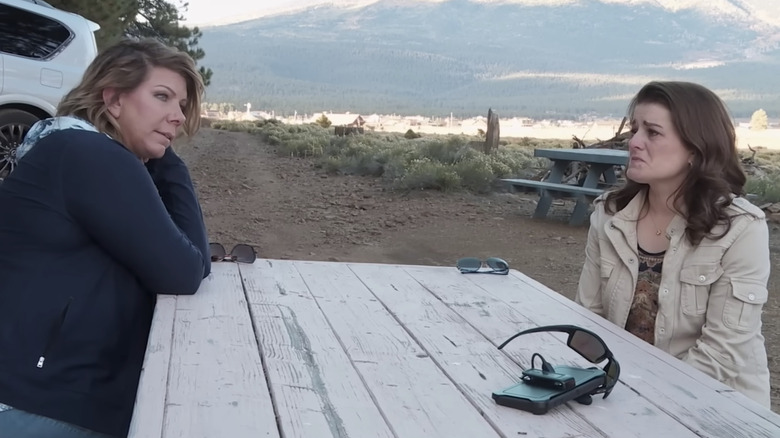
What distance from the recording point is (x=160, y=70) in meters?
2.39

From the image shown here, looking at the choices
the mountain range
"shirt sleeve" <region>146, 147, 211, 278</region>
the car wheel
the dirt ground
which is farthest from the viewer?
the mountain range

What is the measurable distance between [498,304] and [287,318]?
24.5 inches

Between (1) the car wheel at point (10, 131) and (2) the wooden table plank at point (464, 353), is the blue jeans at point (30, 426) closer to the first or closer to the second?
(2) the wooden table plank at point (464, 353)

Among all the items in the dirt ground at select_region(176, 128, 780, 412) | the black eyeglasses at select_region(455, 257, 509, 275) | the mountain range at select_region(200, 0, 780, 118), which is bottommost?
the mountain range at select_region(200, 0, 780, 118)

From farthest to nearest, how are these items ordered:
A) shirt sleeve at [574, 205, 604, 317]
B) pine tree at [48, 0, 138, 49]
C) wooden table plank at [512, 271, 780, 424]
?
1. pine tree at [48, 0, 138, 49]
2. shirt sleeve at [574, 205, 604, 317]
3. wooden table plank at [512, 271, 780, 424]

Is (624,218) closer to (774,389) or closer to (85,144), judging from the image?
(85,144)

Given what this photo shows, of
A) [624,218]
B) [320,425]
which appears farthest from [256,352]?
[624,218]

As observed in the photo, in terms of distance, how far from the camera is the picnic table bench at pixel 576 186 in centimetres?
921

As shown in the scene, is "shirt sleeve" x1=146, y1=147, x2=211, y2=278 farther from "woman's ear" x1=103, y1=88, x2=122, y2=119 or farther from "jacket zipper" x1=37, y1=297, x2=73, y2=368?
"jacket zipper" x1=37, y1=297, x2=73, y2=368

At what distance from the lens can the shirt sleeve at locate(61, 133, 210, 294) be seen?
2025 millimetres

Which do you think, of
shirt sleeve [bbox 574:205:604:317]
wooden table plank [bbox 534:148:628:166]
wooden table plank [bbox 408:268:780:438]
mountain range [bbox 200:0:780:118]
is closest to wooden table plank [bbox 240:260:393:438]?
wooden table plank [bbox 408:268:780:438]

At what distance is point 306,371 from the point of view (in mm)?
1756

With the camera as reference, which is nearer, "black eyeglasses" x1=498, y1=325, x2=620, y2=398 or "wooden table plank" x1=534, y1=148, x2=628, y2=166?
"black eyeglasses" x1=498, y1=325, x2=620, y2=398

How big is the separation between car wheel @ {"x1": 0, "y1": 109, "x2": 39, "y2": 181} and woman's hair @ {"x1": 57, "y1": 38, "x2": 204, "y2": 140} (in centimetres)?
522
